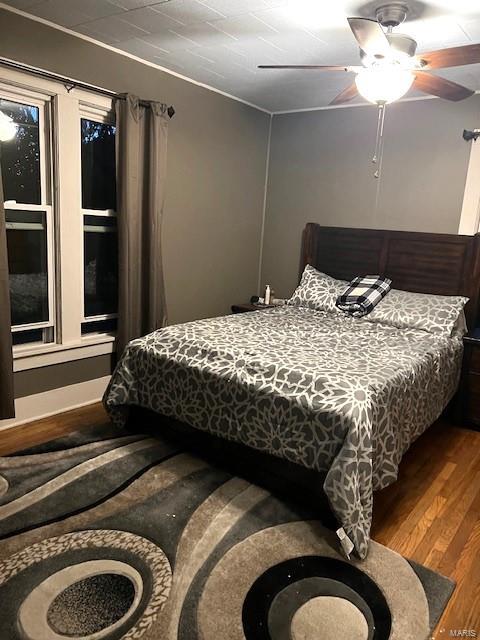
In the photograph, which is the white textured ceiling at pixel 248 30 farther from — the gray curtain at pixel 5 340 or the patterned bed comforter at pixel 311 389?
the patterned bed comforter at pixel 311 389

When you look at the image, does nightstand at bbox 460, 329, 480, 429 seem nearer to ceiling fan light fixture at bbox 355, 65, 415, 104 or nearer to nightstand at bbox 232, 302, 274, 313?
nightstand at bbox 232, 302, 274, 313

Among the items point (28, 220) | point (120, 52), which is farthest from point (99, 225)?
point (120, 52)

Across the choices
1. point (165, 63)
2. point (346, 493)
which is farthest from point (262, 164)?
point (346, 493)

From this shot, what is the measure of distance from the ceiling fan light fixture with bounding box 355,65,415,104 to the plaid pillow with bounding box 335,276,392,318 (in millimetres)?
1616

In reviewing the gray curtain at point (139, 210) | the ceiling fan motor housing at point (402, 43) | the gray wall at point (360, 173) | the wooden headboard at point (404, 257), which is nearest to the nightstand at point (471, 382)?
the wooden headboard at point (404, 257)

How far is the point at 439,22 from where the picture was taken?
2.39 m

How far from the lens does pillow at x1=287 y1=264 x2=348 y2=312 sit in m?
3.77

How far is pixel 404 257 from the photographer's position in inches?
152

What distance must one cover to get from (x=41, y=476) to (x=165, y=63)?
9.45 feet

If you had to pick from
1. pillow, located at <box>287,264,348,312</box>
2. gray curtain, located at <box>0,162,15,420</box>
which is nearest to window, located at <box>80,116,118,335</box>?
gray curtain, located at <box>0,162,15,420</box>

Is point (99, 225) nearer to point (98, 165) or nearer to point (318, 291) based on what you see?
point (98, 165)

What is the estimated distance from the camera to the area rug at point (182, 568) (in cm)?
160

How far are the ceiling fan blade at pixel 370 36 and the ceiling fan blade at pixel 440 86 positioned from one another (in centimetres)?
39

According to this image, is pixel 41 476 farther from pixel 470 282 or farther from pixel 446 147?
pixel 446 147
